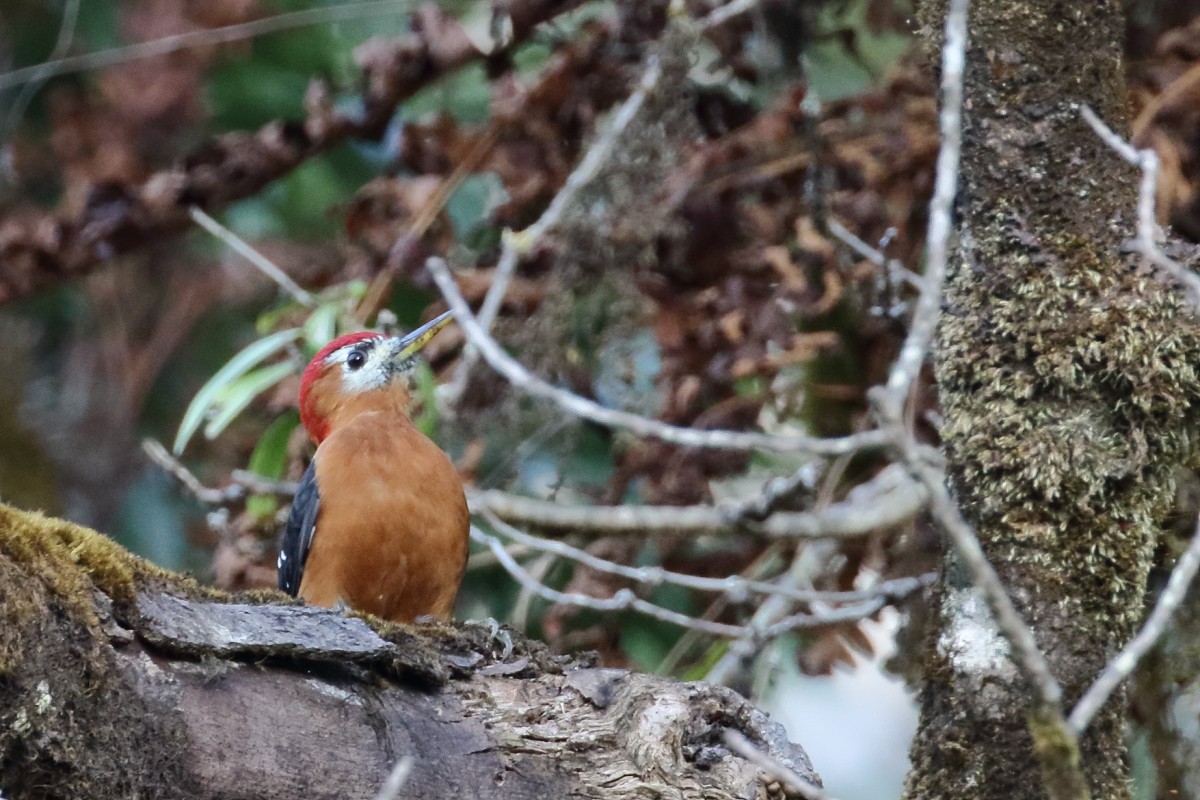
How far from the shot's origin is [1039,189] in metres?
3.18

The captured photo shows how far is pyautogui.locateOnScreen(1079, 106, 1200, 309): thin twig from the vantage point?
8.47 ft

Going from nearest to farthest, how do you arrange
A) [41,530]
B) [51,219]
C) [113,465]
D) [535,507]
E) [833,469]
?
1. [41,530]
2. [535,507]
3. [833,469]
4. [51,219]
5. [113,465]

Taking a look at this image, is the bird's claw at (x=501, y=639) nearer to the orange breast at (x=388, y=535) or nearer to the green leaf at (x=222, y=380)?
the orange breast at (x=388, y=535)

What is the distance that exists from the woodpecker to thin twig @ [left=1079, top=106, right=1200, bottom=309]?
2242mm

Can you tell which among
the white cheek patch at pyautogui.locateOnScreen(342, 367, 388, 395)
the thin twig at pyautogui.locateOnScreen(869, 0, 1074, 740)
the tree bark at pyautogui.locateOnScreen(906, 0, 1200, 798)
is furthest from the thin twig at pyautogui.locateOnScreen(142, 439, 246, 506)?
the thin twig at pyautogui.locateOnScreen(869, 0, 1074, 740)

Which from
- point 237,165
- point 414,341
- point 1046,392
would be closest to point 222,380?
point 414,341

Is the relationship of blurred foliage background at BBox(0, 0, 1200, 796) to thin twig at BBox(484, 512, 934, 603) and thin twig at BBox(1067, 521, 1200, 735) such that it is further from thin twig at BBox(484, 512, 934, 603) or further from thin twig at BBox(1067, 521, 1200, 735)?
thin twig at BBox(1067, 521, 1200, 735)

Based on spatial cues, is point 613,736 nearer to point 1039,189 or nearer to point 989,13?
point 1039,189

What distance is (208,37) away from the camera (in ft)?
21.9

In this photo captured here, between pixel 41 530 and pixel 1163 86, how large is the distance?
12.7ft

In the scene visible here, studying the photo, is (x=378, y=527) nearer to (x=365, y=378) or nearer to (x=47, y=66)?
(x=365, y=378)

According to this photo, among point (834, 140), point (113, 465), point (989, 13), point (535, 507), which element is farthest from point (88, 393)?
point (989, 13)

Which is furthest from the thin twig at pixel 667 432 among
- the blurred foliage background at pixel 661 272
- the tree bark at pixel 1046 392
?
the blurred foliage background at pixel 661 272

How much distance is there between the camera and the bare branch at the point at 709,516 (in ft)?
14.9
